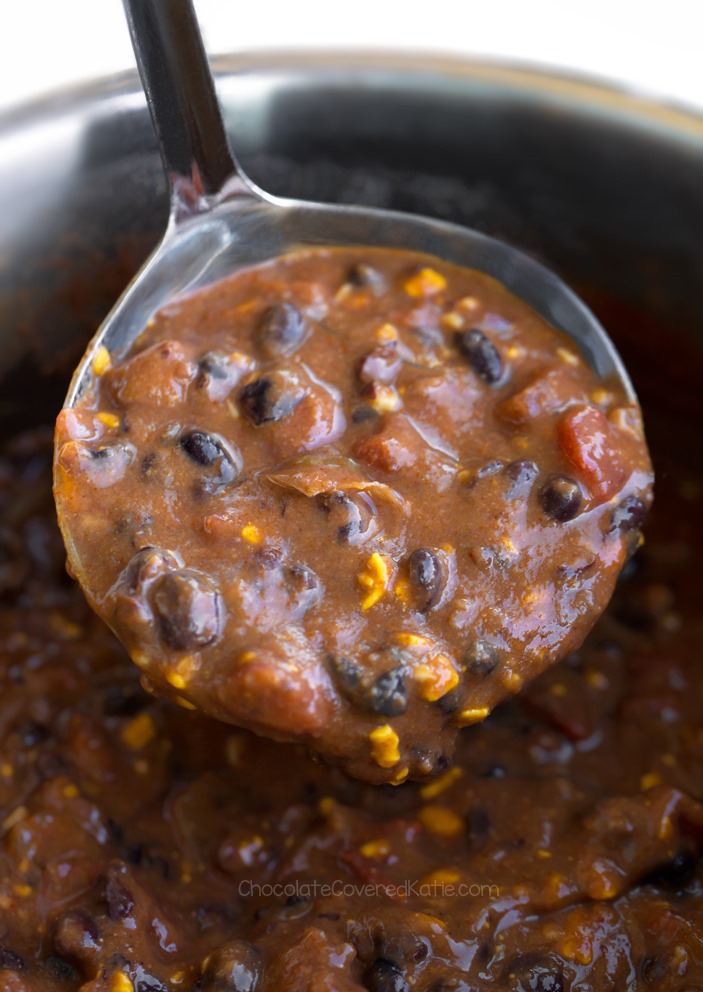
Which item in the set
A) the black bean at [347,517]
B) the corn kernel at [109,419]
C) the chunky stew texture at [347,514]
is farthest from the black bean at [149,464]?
the black bean at [347,517]

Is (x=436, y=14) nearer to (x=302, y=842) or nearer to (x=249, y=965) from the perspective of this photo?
(x=302, y=842)

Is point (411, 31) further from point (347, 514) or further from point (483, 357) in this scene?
point (347, 514)

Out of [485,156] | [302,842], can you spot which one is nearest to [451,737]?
[302,842]

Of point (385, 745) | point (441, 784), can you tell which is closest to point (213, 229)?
point (385, 745)

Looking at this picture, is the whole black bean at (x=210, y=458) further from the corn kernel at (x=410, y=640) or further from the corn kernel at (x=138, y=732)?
the corn kernel at (x=138, y=732)

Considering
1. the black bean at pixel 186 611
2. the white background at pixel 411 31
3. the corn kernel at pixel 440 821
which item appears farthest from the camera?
the white background at pixel 411 31

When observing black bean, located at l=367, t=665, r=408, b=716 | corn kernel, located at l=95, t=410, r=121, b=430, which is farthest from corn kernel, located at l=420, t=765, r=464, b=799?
corn kernel, located at l=95, t=410, r=121, b=430

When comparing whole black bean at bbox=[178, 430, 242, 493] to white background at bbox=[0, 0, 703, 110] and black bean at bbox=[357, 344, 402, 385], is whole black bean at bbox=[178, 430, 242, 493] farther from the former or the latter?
white background at bbox=[0, 0, 703, 110]
